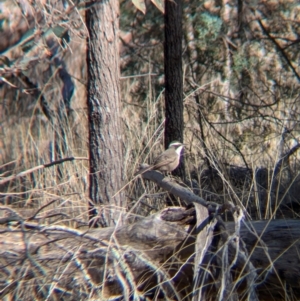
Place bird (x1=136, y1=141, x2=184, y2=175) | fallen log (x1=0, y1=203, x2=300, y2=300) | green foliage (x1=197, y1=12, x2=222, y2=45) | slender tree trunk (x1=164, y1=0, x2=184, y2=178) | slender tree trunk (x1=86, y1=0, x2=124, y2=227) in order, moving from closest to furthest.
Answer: fallen log (x1=0, y1=203, x2=300, y2=300), slender tree trunk (x1=86, y1=0, x2=124, y2=227), bird (x1=136, y1=141, x2=184, y2=175), slender tree trunk (x1=164, y1=0, x2=184, y2=178), green foliage (x1=197, y1=12, x2=222, y2=45)

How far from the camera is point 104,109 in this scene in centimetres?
555

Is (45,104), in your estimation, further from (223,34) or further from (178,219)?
(178,219)

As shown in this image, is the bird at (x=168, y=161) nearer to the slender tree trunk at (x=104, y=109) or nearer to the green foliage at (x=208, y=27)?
the slender tree trunk at (x=104, y=109)

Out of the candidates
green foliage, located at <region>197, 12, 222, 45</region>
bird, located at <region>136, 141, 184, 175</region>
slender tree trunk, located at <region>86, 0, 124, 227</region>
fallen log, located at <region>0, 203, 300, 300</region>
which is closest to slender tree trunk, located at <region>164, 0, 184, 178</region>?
bird, located at <region>136, 141, 184, 175</region>

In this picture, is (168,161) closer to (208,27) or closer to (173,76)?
(173,76)

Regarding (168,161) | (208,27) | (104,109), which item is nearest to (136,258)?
(104,109)

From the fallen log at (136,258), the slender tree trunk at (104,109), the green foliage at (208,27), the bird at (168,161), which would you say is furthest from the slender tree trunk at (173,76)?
the green foliage at (208,27)

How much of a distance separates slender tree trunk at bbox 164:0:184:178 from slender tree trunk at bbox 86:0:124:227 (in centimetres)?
156

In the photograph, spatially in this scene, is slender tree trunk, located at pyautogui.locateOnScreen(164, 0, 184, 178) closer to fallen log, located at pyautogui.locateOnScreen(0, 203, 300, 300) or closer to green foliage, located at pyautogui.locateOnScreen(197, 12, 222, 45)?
fallen log, located at pyautogui.locateOnScreen(0, 203, 300, 300)

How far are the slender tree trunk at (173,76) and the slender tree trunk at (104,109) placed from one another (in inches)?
61.6

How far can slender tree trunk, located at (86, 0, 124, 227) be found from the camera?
5488 mm

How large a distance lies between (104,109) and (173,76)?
1.75 metres

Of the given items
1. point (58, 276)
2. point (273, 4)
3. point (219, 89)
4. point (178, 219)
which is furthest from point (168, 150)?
point (273, 4)

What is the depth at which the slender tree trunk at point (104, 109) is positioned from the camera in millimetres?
5488
